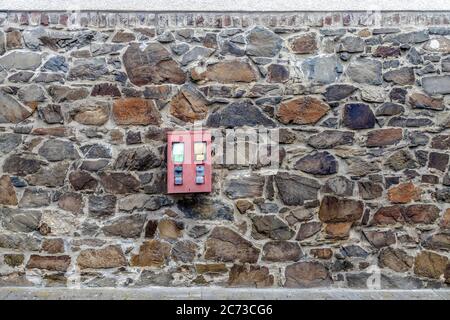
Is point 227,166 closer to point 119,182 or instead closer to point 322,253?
point 119,182

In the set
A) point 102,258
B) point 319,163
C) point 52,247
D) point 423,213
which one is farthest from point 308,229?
point 52,247

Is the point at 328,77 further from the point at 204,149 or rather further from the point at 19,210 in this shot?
the point at 19,210

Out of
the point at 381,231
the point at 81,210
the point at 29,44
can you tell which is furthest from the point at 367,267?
the point at 29,44

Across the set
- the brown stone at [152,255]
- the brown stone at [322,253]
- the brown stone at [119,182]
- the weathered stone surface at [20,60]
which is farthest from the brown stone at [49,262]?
the brown stone at [322,253]

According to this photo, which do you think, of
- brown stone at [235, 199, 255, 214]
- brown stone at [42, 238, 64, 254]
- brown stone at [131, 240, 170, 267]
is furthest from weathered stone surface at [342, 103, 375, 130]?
brown stone at [42, 238, 64, 254]

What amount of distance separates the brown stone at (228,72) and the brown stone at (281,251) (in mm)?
1634

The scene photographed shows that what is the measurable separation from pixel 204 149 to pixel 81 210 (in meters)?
1.33

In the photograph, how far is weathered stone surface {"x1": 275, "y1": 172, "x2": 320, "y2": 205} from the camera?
483cm

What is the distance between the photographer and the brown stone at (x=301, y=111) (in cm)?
486

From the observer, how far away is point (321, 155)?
4.85 metres

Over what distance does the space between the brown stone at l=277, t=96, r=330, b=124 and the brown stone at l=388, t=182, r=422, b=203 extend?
1024 mm

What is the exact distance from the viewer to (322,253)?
4.84 metres

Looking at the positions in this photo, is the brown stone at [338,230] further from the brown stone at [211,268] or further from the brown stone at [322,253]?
the brown stone at [211,268]

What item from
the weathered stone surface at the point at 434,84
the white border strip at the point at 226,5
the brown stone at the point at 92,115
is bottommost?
the brown stone at the point at 92,115
